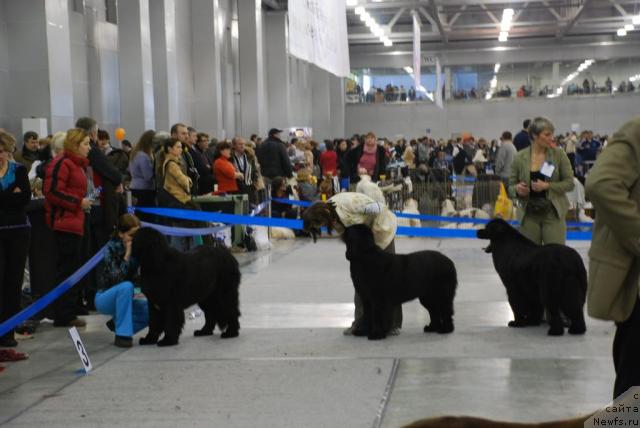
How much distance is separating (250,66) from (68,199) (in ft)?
74.5

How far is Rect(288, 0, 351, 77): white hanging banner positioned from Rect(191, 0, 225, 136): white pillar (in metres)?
13.1

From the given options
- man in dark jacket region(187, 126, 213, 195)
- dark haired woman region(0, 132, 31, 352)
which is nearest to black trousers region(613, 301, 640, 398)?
dark haired woman region(0, 132, 31, 352)

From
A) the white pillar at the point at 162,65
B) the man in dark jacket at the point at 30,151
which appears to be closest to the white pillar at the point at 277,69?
the white pillar at the point at 162,65

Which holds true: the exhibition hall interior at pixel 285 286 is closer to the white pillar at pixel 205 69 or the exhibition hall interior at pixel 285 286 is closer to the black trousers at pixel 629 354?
the black trousers at pixel 629 354

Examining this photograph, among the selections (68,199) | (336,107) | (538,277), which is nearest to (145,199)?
(68,199)

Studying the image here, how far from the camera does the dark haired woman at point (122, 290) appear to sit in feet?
24.0

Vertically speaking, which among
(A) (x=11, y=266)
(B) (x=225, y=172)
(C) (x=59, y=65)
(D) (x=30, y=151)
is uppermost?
(C) (x=59, y=65)

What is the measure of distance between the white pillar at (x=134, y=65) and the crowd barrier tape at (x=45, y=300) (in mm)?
12702

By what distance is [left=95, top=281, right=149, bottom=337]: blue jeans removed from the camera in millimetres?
7277

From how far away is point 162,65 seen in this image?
22281 mm

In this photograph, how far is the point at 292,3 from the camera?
986 centimetres

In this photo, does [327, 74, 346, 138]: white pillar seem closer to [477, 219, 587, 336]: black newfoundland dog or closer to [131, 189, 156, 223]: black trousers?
[131, 189, 156, 223]: black trousers

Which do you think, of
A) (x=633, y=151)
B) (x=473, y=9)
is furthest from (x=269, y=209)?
(x=473, y=9)

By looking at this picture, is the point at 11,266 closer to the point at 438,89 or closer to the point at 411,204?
the point at 411,204
